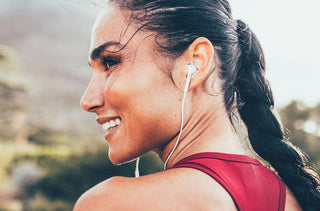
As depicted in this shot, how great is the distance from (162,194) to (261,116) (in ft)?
2.53

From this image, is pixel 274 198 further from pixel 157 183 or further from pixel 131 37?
pixel 131 37

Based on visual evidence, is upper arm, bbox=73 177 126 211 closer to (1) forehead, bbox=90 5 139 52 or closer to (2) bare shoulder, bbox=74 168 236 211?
(2) bare shoulder, bbox=74 168 236 211

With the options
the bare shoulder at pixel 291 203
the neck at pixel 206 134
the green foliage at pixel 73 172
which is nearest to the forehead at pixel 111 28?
the neck at pixel 206 134

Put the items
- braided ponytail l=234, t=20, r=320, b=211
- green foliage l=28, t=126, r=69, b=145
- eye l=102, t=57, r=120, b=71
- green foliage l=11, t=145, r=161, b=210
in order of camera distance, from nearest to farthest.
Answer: eye l=102, t=57, r=120, b=71, braided ponytail l=234, t=20, r=320, b=211, green foliage l=11, t=145, r=161, b=210, green foliage l=28, t=126, r=69, b=145

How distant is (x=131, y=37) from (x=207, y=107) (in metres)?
0.41

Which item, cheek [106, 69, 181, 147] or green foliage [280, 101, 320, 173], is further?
green foliage [280, 101, 320, 173]

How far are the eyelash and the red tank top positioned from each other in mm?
488

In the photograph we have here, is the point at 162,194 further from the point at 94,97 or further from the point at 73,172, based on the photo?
the point at 73,172

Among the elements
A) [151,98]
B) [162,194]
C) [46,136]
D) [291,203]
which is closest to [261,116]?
[291,203]

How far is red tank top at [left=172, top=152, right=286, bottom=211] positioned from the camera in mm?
1156

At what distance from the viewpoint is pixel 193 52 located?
4.68 ft

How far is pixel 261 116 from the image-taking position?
1653mm

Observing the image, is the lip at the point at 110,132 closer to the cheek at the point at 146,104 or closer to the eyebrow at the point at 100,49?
the cheek at the point at 146,104

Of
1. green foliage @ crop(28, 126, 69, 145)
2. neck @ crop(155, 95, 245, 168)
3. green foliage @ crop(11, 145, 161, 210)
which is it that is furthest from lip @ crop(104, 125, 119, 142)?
green foliage @ crop(28, 126, 69, 145)
